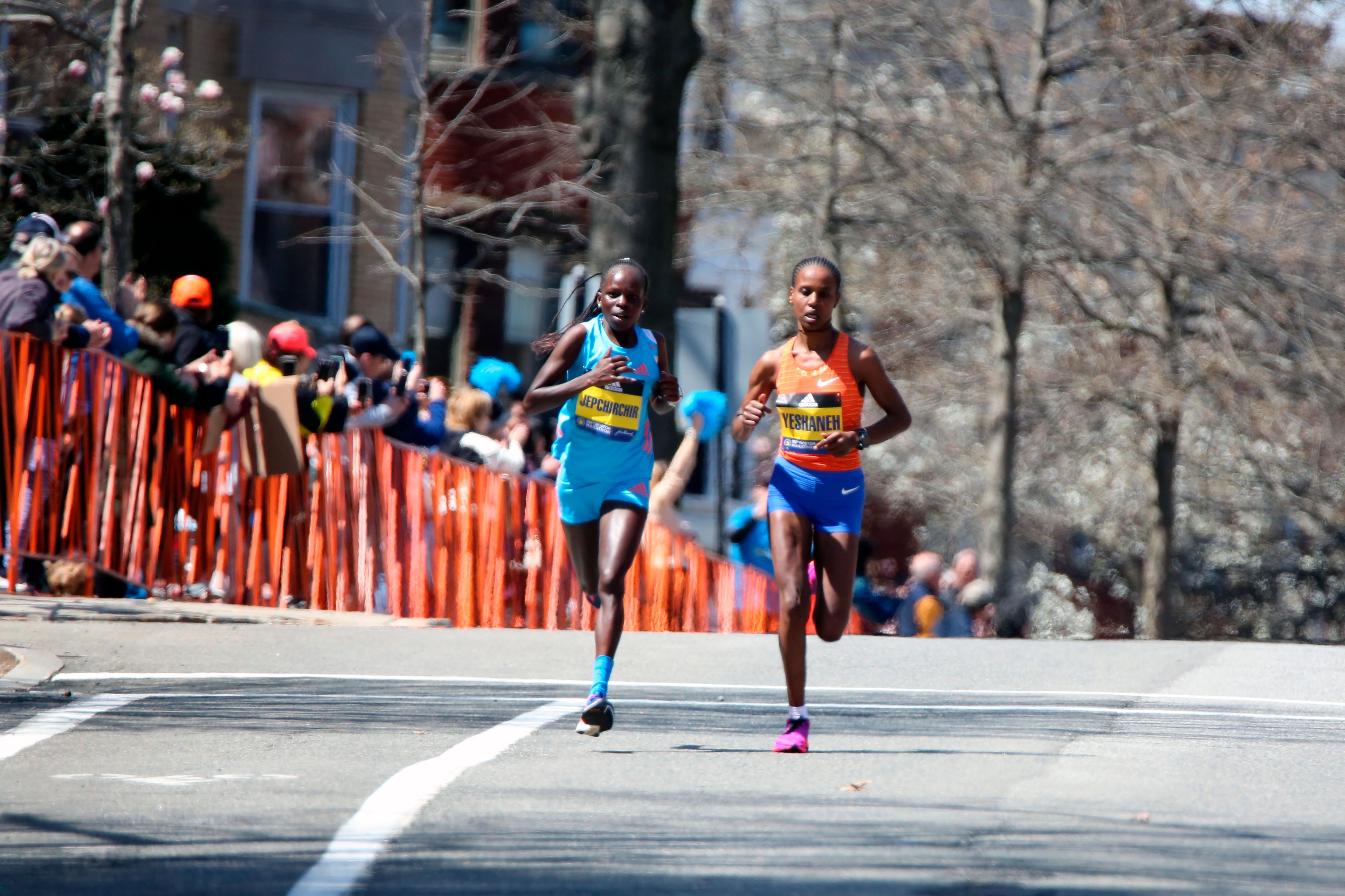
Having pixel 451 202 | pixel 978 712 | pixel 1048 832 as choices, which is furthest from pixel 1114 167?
pixel 1048 832

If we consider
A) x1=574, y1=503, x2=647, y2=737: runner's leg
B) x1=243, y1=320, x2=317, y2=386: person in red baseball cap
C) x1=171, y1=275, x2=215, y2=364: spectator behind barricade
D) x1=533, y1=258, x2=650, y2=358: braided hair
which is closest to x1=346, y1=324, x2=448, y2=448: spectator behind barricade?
x1=243, y1=320, x2=317, y2=386: person in red baseball cap

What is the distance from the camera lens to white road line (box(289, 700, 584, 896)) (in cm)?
497

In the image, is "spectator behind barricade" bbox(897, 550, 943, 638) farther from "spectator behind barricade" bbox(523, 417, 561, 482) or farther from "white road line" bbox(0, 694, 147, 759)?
"white road line" bbox(0, 694, 147, 759)

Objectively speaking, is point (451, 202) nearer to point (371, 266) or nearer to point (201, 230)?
point (371, 266)

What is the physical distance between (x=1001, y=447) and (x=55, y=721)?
663 inches

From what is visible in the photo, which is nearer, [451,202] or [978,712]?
[978,712]

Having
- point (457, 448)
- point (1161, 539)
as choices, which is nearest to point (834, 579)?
point (457, 448)

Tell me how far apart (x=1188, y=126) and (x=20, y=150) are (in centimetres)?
1232

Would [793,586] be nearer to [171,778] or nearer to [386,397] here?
[171,778]

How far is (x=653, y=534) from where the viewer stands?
44.6ft

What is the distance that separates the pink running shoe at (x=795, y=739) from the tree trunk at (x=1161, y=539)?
62.2 feet

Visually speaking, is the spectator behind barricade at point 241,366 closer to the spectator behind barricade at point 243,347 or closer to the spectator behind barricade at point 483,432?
the spectator behind barricade at point 243,347

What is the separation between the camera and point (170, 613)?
11.5 meters

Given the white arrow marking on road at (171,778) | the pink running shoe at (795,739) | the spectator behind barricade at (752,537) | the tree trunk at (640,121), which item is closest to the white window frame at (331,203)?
the tree trunk at (640,121)
